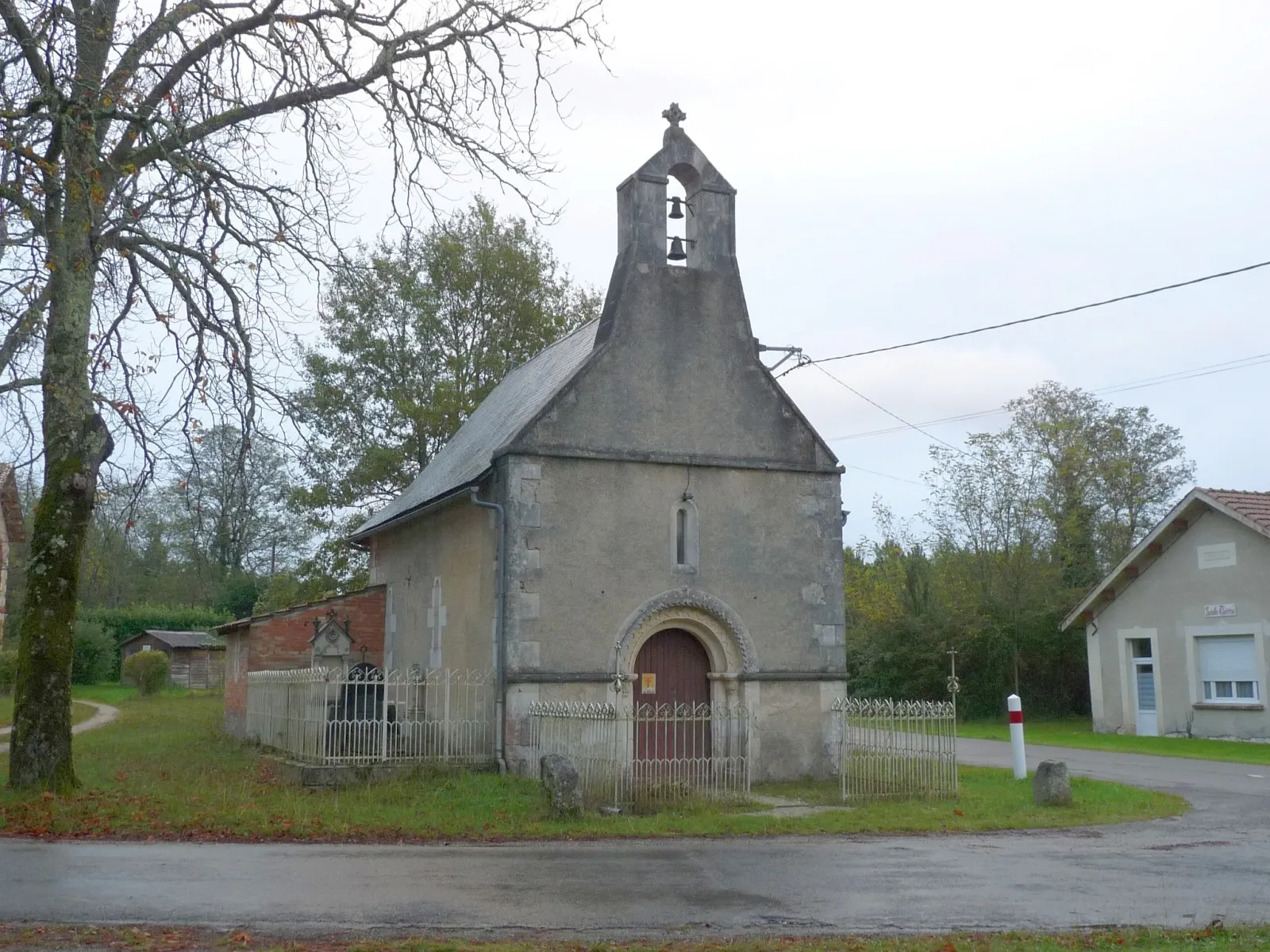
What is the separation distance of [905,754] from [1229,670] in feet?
51.5

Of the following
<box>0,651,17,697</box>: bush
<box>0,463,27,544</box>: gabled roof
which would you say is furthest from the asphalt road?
<box>0,463,27,544</box>: gabled roof

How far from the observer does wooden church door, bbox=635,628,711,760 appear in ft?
59.5

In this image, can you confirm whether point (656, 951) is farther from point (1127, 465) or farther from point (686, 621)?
point (1127, 465)

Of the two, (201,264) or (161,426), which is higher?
(201,264)

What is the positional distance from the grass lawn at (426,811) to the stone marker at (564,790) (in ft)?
0.52

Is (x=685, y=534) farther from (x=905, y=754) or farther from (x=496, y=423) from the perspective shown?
(x=496, y=423)

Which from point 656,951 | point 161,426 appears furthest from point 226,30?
point 656,951

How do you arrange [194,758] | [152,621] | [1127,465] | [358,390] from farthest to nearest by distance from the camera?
[152,621]
[1127,465]
[358,390]
[194,758]

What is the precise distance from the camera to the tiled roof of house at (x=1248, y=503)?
26906mm

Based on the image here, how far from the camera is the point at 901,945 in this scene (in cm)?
772

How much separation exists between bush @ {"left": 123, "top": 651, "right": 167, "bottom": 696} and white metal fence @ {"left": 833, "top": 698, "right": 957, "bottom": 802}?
115ft

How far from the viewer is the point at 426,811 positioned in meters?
14.0

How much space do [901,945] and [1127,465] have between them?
4041cm

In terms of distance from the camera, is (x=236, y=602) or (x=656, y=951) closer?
(x=656, y=951)
